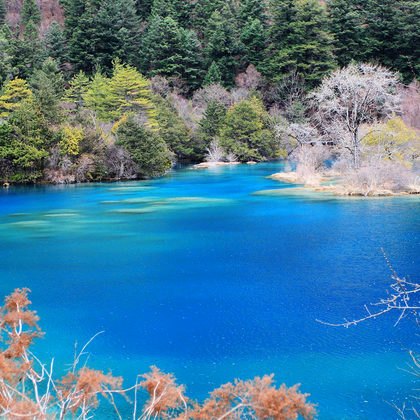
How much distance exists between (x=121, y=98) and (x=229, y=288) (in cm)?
3906

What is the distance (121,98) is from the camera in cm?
4584

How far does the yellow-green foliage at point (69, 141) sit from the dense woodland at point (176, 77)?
0.06 meters

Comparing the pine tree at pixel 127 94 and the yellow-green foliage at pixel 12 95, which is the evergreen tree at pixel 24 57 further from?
the pine tree at pixel 127 94

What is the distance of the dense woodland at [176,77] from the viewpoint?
101ft

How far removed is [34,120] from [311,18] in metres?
34.6

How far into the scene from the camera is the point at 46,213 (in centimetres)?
1889

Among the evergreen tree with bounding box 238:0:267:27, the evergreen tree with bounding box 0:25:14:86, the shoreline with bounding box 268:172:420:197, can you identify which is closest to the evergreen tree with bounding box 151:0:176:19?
the evergreen tree with bounding box 238:0:267:27

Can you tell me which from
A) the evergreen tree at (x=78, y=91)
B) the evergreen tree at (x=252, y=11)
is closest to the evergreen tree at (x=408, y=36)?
the evergreen tree at (x=252, y=11)

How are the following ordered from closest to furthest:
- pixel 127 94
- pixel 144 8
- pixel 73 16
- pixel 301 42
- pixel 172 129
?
pixel 172 129 < pixel 127 94 < pixel 301 42 < pixel 73 16 < pixel 144 8

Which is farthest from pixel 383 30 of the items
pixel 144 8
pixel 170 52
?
pixel 144 8

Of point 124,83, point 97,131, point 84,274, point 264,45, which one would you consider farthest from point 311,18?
point 84,274

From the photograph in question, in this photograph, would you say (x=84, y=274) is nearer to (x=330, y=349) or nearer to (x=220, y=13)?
(x=330, y=349)

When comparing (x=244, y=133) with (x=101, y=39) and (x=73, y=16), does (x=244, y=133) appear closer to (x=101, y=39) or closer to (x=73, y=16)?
(x=101, y=39)

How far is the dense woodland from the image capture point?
1216 inches
